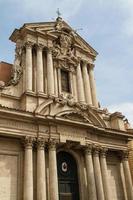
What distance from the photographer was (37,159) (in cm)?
1498

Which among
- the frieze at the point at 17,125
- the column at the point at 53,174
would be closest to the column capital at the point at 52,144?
the column at the point at 53,174

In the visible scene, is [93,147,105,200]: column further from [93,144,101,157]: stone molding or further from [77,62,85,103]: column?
[77,62,85,103]: column

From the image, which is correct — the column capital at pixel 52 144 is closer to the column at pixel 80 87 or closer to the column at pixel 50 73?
the column at pixel 50 73

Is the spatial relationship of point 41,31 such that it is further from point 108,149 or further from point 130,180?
point 130,180

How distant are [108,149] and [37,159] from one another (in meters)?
5.31

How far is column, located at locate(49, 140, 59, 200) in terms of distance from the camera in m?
14.4

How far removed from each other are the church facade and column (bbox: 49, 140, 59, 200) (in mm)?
46

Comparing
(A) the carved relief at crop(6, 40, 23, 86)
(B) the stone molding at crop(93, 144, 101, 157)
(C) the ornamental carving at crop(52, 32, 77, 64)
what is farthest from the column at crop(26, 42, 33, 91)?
(B) the stone molding at crop(93, 144, 101, 157)

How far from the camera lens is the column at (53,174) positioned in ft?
47.3

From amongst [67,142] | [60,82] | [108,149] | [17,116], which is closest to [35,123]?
[17,116]

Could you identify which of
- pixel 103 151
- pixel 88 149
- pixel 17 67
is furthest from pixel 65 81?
pixel 103 151

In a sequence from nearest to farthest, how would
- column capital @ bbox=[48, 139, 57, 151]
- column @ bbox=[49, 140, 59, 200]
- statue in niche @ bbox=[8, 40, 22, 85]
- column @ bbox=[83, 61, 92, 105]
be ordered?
column @ bbox=[49, 140, 59, 200]
column capital @ bbox=[48, 139, 57, 151]
statue in niche @ bbox=[8, 40, 22, 85]
column @ bbox=[83, 61, 92, 105]

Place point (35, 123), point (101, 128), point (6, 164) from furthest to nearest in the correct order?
point (101, 128) < point (35, 123) < point (6, 164)

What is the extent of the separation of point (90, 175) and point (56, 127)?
3247 mm
